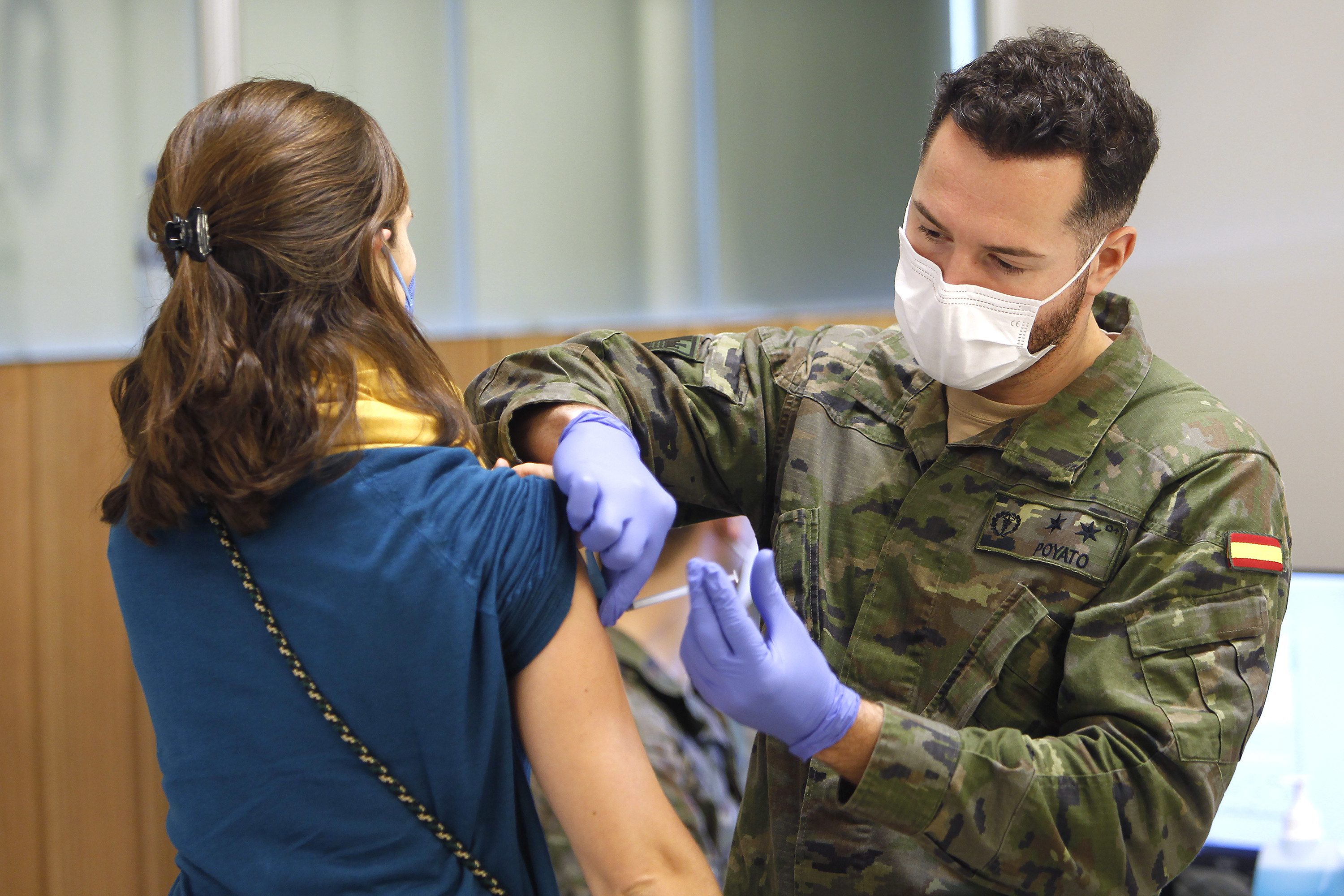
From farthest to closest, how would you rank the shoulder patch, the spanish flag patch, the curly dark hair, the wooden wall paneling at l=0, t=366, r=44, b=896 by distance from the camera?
1. the wooden wall paneling at l=0, t=366, r=44, b=896
2. the shoulder patch
3. the curly dark hair
4. the spanish flag patch

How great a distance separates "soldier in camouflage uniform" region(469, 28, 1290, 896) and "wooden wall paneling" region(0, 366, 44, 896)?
1.08m

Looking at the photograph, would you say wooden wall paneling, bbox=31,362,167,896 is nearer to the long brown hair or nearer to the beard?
the long brown hair

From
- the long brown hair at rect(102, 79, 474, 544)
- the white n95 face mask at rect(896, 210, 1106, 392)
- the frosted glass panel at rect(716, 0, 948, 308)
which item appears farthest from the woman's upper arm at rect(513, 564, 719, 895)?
the frosted glass panel at rect(716, 0, 948, 308)

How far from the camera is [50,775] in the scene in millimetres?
1930

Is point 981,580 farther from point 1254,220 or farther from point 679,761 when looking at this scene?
point 1254,220

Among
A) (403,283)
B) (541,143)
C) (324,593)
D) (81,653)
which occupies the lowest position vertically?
(81,653)

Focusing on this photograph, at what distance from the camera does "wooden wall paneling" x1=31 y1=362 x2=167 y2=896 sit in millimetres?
1921

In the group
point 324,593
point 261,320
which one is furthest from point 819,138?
point 324,593

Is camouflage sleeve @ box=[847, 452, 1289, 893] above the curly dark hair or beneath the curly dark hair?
beneath

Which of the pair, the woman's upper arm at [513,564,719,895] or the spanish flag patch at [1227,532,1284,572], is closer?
the woman's upper arm at [513,564,719,895]

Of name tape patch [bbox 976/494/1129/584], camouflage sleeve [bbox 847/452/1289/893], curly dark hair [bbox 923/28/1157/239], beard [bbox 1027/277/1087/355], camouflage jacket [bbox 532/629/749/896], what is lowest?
camouflage jacket [bbox 532/629/749/896]

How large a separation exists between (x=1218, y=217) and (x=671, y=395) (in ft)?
4.64

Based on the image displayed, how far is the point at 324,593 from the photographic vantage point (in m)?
0.85

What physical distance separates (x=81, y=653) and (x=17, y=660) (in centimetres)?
11
